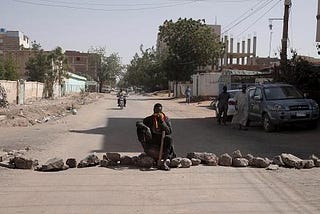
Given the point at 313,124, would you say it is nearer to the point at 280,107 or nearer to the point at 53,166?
the point at 280,107

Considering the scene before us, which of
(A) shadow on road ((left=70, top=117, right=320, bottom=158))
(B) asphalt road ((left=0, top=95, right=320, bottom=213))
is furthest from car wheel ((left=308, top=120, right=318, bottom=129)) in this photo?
(B) asphalt road ((left=0, top=95, right=320, bottom=213))

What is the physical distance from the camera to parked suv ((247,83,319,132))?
18703 mm

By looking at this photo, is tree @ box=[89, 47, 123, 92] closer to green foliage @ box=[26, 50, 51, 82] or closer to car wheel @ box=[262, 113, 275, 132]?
green foliage @ box=[26, 50, 51, 82]

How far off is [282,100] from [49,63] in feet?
164

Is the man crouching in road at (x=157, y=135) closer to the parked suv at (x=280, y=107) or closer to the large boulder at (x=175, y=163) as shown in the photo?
the large boulder at (x=175, y=163)

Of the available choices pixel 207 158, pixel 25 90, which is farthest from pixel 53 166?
pixel 25 90

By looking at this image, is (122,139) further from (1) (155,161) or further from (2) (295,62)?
(2) (295,62)

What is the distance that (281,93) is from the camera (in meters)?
20.0

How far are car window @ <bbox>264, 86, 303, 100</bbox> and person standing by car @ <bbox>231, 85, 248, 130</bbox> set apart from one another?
1.67m

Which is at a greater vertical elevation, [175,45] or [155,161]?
[175,45]

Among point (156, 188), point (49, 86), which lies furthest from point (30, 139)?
point (49, 86)

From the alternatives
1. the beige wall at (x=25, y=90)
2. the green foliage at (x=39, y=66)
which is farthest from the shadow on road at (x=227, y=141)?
the green foliage at (x=39, y=66)

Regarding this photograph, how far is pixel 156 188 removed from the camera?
27.9ft

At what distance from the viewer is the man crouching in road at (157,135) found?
34.6 feet
